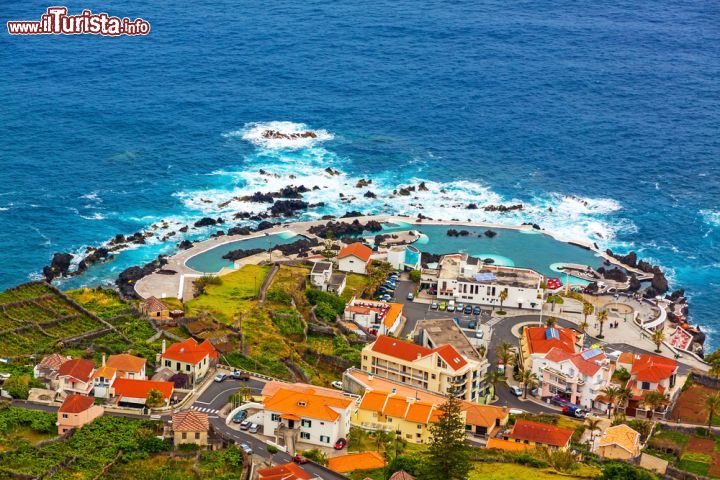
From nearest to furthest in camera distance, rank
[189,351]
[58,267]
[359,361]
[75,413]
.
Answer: [75,413] → [189,351] → [359,361] → [58,267]

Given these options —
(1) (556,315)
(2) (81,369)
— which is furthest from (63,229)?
(1) (556,315)

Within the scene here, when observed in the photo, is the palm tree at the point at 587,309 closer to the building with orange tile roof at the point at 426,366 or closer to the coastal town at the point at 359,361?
the coastal town at the point at 359,361

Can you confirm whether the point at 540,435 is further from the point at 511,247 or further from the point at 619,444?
the point at 511,247

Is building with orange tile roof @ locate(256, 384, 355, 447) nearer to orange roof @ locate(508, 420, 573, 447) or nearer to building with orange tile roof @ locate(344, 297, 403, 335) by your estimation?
orange roof @ locate(508, 420, 573, 447)

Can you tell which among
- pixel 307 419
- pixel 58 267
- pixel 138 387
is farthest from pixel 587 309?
pixel 58 267

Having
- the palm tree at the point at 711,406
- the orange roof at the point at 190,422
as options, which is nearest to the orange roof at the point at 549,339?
the palm tree at the point at 711,406

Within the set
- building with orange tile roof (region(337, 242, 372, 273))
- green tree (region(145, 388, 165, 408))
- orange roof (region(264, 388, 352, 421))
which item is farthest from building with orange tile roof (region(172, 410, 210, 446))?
building with orange tile roof (region(337, 242, 372, 273))

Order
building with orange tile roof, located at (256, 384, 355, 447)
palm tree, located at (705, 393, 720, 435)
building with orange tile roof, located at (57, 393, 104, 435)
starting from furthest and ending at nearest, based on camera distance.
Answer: palm tree, located at (705, 393, 720, 435), building with orange tile roof, located at (256, 384, 355, 447), building with orange tile roof, located at (57, 393, 104, 435)

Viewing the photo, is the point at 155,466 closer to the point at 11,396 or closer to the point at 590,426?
the point at 11,396
